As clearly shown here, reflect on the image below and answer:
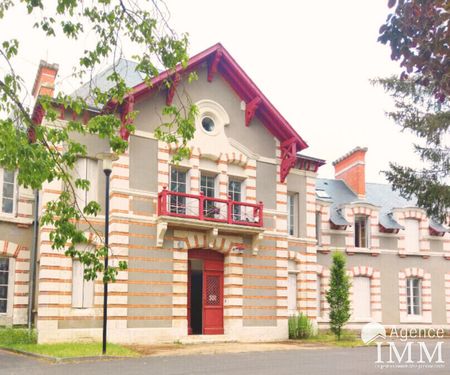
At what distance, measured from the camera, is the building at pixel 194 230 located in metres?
19.6

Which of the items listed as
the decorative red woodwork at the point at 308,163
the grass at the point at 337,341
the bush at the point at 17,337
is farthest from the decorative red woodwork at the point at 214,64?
the bush at the point at 17,337

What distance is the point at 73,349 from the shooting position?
661 inches

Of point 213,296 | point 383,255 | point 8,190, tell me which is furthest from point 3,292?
point 383,255

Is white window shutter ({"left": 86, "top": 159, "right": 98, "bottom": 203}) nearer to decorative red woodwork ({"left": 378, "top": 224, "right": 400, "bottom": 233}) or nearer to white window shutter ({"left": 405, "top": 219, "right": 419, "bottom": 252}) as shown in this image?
decorative red woodwork ({"left": 378, "top": 224, "right": 400, "bottom": 233})

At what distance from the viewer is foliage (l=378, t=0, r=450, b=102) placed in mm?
7102

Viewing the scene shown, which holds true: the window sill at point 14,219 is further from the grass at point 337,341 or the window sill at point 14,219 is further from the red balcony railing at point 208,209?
the grass at point 337,341

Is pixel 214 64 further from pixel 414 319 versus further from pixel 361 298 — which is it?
pixel 414 319

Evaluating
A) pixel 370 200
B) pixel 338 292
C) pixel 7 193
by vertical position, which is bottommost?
pixel 338 292

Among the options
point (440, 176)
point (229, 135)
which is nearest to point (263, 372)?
point (440, 176)

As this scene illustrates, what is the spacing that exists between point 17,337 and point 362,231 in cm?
1665

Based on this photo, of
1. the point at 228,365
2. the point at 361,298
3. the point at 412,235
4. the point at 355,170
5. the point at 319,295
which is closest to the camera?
the point at 228,365

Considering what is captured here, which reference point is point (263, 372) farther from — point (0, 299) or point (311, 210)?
point (311, 210)

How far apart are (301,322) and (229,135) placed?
7300mm

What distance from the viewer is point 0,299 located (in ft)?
69.2
